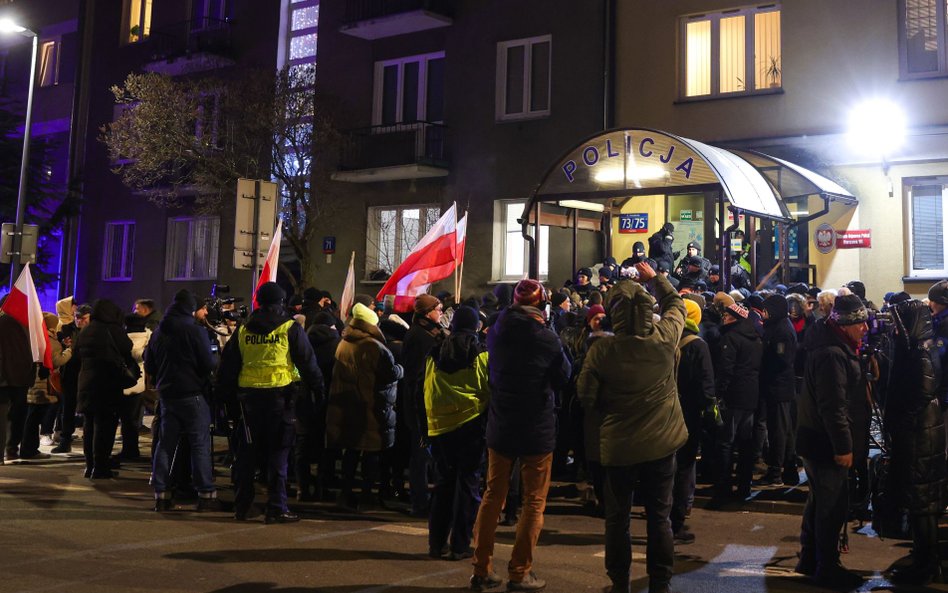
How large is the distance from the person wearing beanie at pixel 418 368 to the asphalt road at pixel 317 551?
1.00 ft

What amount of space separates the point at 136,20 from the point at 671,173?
20.0 m

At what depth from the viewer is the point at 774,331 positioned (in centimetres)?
1080

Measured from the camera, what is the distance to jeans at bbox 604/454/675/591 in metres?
6.75

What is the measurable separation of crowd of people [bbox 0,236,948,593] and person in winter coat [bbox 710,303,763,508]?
21 mm

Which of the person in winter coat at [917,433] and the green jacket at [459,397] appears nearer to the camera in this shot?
the person in winter coat at [917,433]

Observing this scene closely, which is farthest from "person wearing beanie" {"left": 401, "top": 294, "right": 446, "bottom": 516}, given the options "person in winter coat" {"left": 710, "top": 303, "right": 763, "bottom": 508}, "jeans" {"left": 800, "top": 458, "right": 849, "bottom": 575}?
"jeans" {"left": 800, "top": 458, "right": 849, "bottom": 575}

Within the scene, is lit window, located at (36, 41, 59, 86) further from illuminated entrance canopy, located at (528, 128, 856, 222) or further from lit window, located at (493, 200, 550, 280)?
illuminated entrance canopy, located at (528, 128, 856, 222)

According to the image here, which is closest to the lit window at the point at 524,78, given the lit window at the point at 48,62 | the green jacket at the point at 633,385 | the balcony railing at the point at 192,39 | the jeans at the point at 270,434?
the balcony railing at the point at 192,39

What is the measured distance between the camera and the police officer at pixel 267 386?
9.41m

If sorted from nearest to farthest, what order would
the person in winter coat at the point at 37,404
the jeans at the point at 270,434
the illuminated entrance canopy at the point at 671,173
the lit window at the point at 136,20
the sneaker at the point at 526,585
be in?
the sneaker at the point at 526,585, the jeans at the point at 270,434, the person in winter coat at the point at 37,404, the illuminated entrance canopy at the point at 671,173, the lit window at the point at 136,20

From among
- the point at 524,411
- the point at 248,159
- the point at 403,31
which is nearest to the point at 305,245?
the point at 248,159

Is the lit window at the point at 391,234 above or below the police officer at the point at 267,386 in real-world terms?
above

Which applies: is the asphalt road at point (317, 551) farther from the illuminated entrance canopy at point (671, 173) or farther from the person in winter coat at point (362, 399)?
the illuminated entrance canopy at point (671, 173)

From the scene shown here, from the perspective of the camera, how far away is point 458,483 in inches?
316
